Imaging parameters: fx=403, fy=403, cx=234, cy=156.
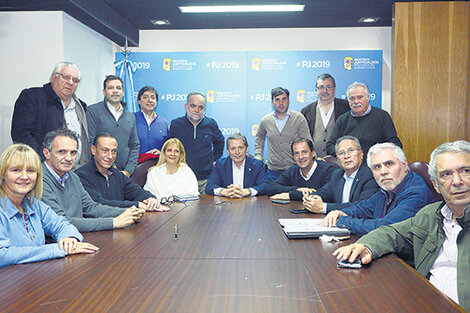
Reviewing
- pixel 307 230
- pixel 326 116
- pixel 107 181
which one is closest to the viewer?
pixel 307 230

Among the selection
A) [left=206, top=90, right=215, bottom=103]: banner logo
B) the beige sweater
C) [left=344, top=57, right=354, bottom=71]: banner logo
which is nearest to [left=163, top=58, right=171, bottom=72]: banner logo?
[left=206, top=90, right=215, bottom=103]: banner logo

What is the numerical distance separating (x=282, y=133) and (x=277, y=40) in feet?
8.97

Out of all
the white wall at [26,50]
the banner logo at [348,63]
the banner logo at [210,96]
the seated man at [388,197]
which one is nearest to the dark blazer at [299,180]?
the seated man at [388,197]

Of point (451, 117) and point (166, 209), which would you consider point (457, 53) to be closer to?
point (451, 117)

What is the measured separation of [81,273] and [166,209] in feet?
4.94

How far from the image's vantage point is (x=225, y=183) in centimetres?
405

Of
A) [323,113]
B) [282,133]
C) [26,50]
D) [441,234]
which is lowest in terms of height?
[441,234]

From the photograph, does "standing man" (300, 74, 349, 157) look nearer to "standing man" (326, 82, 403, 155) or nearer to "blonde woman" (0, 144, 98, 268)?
"standing man" (326, 82, 403, 155)

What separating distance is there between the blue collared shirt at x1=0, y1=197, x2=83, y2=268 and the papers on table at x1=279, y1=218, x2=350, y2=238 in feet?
3.43

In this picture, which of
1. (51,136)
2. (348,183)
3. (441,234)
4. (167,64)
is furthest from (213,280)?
(167,64)

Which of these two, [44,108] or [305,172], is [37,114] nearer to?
[44,108]

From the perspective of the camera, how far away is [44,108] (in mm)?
3375

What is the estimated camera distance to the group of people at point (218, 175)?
5.73ft

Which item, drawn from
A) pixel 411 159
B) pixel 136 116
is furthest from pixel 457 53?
pixel 136 116
